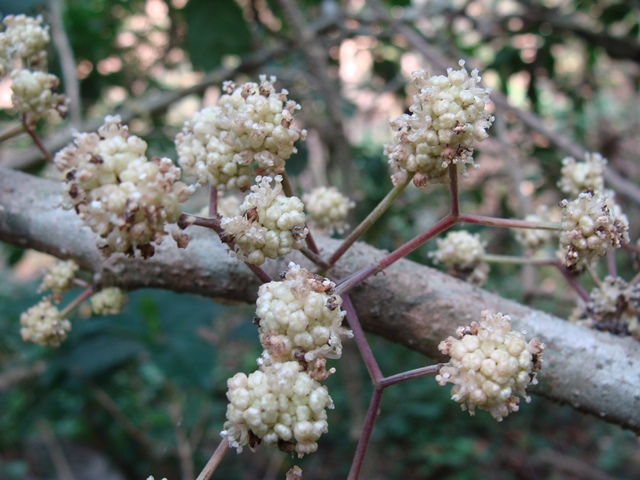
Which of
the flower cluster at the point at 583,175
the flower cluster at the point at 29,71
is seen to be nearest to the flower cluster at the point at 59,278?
the flower cluster at the point at 29,71

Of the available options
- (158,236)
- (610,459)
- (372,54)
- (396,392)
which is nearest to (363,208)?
(372,54)

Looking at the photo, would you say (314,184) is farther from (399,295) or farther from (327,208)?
(399,295)

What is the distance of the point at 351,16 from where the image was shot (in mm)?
2709

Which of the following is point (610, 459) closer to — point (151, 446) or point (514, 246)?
point (514, 246)

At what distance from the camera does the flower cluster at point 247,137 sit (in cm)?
85

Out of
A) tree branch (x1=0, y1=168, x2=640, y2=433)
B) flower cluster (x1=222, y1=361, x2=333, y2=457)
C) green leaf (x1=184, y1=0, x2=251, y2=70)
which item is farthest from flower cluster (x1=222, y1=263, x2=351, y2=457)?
green leaf (x1=184, y1=0, x2=251, y2=70)

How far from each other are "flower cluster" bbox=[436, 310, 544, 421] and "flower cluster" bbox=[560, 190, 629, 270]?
169 mm

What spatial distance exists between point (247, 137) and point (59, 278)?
55cm

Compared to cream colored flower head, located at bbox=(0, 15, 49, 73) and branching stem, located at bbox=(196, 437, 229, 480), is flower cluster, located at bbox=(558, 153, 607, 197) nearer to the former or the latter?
branching stem, located at bbox=(196, 437, 229, 480)

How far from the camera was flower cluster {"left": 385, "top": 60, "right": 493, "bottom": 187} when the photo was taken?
2.68 ft

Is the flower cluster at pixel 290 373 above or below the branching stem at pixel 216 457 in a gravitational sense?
above

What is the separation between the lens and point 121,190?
2.31 feet

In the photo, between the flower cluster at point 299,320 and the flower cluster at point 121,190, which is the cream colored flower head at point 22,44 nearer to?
the flower cluster at point 121,190

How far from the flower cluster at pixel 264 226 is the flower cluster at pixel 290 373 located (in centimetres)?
5
